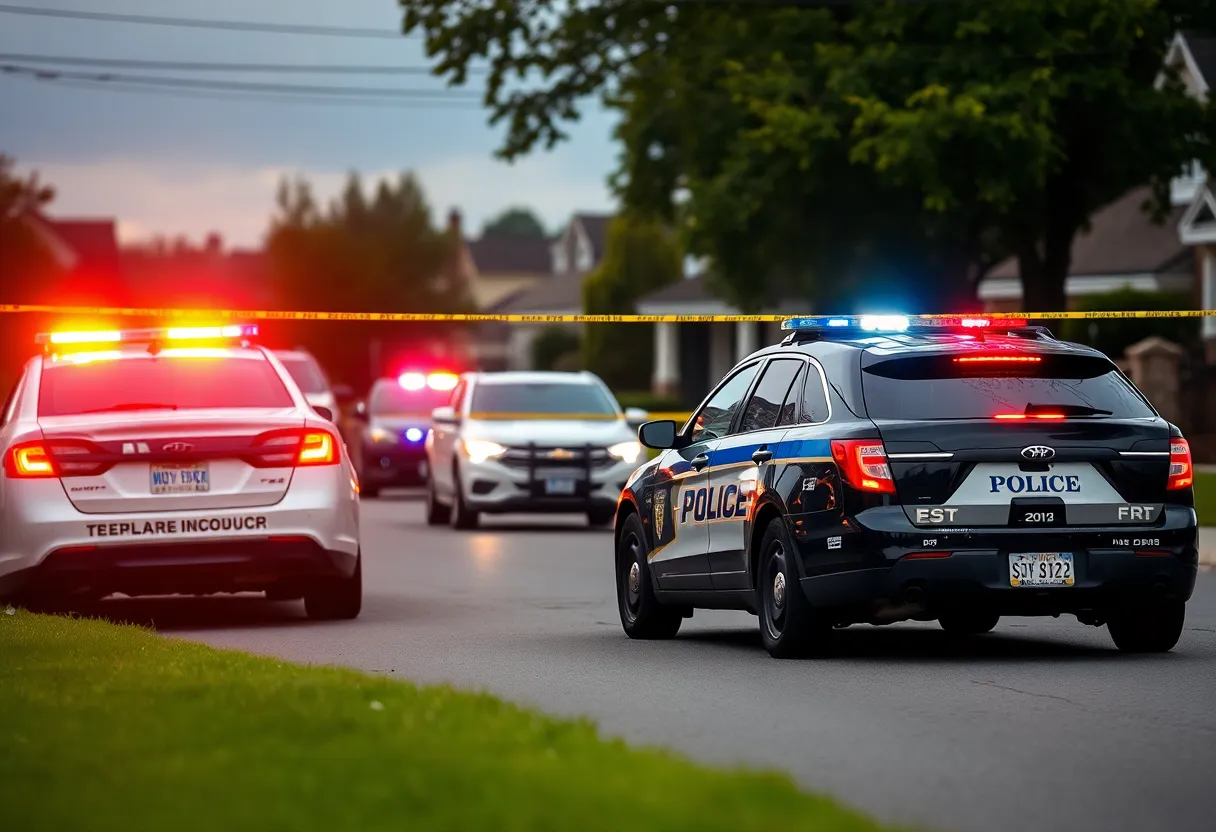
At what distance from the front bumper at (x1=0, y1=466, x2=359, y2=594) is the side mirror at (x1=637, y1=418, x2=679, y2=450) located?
187 cm

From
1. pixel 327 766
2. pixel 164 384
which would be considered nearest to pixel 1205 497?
pixel 164 384

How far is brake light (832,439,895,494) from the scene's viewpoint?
11.0m

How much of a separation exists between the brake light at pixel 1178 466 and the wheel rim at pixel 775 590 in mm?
1849

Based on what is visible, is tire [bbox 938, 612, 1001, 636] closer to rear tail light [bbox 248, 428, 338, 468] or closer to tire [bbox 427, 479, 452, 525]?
rear tail light [bbox 248, 428, 338, 468]

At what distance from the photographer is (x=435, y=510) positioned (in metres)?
26.8

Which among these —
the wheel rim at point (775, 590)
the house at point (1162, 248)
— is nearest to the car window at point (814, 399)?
the wheel rim at point (775, 590)

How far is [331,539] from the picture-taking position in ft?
44.6

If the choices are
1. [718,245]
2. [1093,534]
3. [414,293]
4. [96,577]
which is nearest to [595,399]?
[718,245]

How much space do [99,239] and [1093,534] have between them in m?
115

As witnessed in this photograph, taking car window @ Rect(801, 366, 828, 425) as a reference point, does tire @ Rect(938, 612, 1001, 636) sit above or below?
below

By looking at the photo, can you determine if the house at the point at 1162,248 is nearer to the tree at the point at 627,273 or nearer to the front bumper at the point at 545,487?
the tree at the point at 627,273

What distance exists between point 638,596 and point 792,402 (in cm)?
199

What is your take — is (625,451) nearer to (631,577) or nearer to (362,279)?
(631,577)

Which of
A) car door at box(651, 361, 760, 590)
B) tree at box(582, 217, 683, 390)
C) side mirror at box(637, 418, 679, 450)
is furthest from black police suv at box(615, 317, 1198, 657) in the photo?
tree at box(582, 217, 683, 390)
